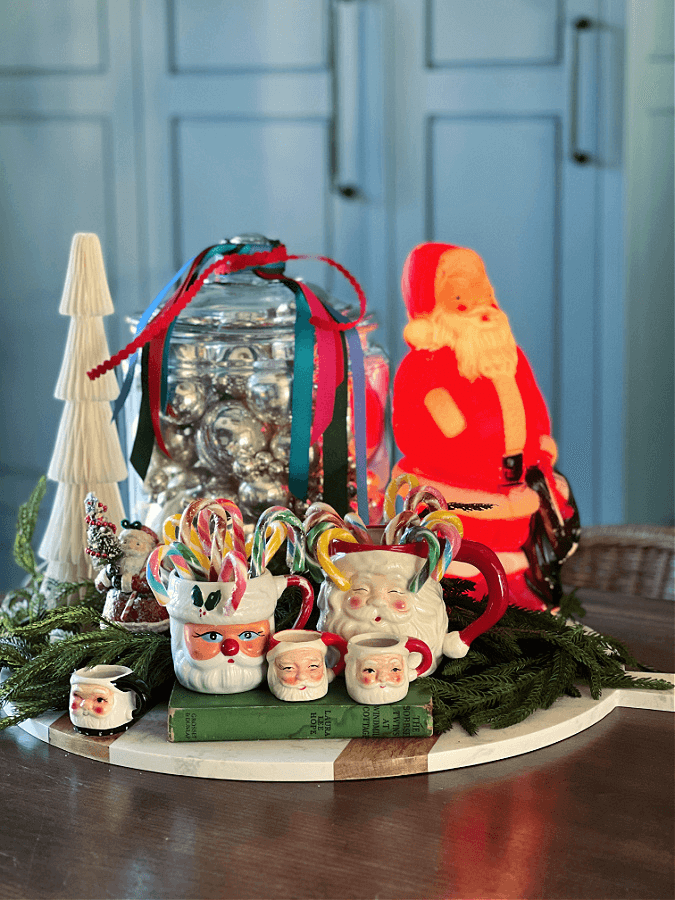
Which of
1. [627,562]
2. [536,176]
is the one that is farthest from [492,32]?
[627,562]

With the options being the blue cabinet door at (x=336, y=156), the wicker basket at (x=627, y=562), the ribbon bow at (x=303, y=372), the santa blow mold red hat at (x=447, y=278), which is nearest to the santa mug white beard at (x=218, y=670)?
the ribbon bow at (x=303, y=372)

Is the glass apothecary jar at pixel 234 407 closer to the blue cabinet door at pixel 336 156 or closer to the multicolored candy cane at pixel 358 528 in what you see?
the multicolored candy cane at pixel 358 528

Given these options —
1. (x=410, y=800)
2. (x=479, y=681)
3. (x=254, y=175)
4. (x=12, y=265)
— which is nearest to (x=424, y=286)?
(x=479, y=681)

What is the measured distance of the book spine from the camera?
88cm

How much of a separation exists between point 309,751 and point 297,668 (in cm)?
6

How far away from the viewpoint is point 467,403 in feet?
3.61

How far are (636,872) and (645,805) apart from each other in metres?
0.09

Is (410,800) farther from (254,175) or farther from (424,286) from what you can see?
(254,175)

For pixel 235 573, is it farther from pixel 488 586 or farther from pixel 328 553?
pixel 488 586

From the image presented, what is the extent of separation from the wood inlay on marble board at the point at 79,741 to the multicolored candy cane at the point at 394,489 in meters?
0.30

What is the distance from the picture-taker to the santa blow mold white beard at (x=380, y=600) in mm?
898

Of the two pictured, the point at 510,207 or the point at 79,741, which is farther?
the point at 510,207

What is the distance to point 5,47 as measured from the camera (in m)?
2.56

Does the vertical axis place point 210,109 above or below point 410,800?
above
